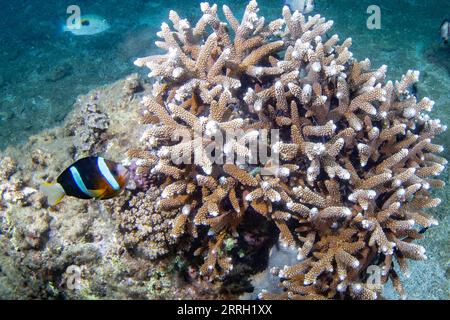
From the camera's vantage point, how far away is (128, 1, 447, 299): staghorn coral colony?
3340mm

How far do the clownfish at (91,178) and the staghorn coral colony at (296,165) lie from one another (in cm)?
74

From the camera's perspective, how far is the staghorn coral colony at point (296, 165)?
3340mm

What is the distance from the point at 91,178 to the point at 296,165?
6.58 feet

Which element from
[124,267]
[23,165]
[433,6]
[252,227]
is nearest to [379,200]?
[252,227]

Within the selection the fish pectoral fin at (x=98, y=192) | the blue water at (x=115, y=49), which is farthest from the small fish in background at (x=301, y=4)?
the fish pectoral fin at (x=98, y=192)

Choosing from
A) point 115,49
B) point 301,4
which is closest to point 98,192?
point 301,4

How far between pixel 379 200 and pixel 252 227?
1492 millimetres

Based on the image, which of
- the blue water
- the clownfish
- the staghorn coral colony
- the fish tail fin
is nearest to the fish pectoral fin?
the clownfish

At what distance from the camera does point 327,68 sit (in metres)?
3.58

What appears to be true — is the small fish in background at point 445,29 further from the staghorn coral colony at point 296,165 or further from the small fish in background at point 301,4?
the staghorn coral colony at point 296,165

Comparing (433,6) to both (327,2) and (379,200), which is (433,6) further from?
(379,200)

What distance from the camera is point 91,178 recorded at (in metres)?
2.63

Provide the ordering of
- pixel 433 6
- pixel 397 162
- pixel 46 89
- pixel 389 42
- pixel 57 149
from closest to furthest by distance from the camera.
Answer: pixel 397 162 < pixel 57 149 < pixel 389 42 < pixel 46 89 < pixel 433 6

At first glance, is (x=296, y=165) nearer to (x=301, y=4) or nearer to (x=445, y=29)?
(x=301, y=4)
